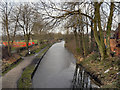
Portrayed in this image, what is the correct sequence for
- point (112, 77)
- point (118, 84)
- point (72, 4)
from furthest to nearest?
point (72, 4)
point (112, 77)
point (118, 84)

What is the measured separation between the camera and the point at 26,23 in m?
17.4

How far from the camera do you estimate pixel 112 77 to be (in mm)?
5297

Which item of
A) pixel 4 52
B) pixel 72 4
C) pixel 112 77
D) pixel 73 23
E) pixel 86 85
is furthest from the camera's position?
pixel 4 52

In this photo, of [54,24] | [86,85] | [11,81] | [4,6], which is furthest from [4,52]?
[86,85]

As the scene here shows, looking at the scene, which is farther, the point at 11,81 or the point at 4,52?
the point at 4,52

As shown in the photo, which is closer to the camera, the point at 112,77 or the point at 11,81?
the point at 112,77

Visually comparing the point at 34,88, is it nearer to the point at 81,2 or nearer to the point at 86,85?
the point at 86,85

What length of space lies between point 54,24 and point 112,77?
5232mm

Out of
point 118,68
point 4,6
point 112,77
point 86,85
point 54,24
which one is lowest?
point 86,85

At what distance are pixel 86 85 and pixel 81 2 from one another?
6.00m

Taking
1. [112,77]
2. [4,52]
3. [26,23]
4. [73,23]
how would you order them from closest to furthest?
[112,77]
[73,23]
[4,52]
[26,23]

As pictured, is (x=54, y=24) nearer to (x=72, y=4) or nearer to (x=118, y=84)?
(x=72, y=4)

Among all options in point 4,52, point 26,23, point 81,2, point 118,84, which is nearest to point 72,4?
point 81,2

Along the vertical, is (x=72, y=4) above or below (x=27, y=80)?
above
